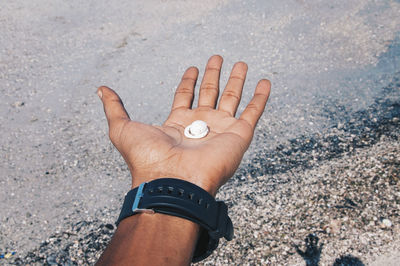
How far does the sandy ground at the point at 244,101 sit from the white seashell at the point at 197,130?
2.42 feet

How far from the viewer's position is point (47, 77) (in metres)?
4.40

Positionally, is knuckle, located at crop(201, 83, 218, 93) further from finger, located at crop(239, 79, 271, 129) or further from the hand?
finger, located at crop(239, 79, 271, 129)

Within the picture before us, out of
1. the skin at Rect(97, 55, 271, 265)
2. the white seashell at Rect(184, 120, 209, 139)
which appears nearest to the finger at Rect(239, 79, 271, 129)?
the skin at Rect(97, 55, 271, 265)

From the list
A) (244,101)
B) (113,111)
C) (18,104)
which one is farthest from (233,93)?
(18,104)

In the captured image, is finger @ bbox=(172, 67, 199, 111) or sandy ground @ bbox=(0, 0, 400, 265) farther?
finger @ bbox=(172, 67, 199, 111)

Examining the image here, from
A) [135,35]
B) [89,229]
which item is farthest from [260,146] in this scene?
[135,35]

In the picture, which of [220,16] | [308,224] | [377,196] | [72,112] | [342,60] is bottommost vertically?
[308,224]

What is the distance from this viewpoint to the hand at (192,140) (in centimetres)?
204

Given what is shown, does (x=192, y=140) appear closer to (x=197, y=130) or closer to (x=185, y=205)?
(x=197, y=130)

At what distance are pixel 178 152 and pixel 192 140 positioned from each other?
225 millimetres

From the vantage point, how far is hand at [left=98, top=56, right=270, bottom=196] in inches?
80.4

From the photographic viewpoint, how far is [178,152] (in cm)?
213

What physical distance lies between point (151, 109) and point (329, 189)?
2032mm

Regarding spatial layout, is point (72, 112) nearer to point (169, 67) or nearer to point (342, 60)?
point (169, 67)
